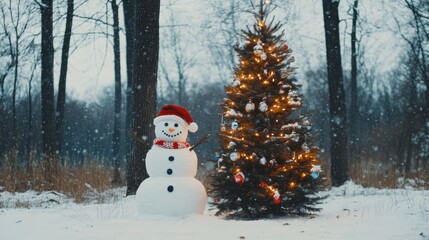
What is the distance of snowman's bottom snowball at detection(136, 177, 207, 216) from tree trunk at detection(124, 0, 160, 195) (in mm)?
2741

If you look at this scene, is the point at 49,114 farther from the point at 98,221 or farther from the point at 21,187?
the point at 98,221

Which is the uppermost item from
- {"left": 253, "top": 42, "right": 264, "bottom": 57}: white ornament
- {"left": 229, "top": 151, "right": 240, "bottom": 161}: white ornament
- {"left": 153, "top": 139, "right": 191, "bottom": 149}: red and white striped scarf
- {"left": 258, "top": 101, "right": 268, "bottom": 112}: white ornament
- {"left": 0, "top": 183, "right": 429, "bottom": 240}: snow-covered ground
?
{"left": 253, "top": 42, "right": 264, "bottom": 57}: white ornament

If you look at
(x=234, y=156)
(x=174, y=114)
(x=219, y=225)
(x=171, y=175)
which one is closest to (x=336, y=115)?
(x=234, y=156)

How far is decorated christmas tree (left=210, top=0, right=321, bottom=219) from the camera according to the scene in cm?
651

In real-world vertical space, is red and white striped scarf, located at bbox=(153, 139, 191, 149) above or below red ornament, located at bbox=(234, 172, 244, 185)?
above

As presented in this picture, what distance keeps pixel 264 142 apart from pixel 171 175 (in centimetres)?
134

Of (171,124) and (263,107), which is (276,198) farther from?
(171,124)

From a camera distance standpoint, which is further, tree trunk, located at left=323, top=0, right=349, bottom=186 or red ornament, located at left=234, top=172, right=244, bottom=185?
tree trunk, located at left=323, top=0, right=349, bottom=186

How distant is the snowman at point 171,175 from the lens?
632cm

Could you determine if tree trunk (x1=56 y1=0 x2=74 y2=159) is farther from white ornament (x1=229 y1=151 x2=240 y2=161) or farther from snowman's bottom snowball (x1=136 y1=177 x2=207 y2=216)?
white ornament (x1=229 y1=151 x2=240 y2=161)

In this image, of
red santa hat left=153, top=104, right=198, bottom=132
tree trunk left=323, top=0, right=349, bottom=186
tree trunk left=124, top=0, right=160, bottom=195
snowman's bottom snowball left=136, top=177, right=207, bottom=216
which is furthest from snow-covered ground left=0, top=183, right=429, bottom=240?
tree trunk left=323, top=0, right=349, bottom=186

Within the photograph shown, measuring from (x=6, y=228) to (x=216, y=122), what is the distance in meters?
→ 31.8

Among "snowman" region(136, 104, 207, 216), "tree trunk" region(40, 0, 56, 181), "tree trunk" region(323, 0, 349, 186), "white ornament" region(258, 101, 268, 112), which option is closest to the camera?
"snowman" region(136, 104, 207, 216)

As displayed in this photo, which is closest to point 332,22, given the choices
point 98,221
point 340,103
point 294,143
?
point 340,103
